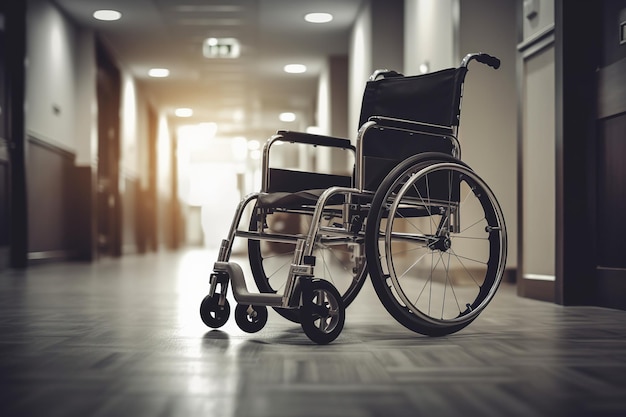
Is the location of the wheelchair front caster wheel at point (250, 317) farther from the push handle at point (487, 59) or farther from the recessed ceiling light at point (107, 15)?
the recessed ceiling light at point (107, 15)

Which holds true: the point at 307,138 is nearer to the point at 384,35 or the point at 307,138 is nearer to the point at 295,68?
the point at 384,35

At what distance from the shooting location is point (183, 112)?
1225 centimetres

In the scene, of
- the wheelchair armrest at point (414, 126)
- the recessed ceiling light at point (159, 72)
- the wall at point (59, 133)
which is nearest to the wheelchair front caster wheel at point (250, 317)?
the wheelchair armrest at point (414, 126)

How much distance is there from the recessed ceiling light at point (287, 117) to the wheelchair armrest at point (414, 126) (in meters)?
10.0

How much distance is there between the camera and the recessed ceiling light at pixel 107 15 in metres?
6.80

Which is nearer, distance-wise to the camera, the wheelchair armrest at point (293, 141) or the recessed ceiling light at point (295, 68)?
the wheelchair armrest at point (293, 141)

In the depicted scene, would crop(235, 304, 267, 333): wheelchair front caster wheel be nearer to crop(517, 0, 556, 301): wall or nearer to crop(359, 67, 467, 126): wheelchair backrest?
crop(359, 67, 467, 126): wheelchair backrest

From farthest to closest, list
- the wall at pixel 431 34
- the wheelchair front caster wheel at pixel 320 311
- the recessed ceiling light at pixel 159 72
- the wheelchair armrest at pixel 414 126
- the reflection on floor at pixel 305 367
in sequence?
the recessed ceiling light at pixel 159 72 < the wall at pixel 431 34 < the wheelchair armrest at pixel 414 126 < the wheelchair front caster wheel at pixel 320 311 < the reflection on floor at pixel 305 367

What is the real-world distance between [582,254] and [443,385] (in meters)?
1.71

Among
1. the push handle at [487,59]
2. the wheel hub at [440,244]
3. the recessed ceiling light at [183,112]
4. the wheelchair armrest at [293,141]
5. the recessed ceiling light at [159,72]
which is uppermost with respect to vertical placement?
Answer: the recessed ceiling light at [159,72]

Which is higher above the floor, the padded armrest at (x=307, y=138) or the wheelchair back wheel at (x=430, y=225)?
the padded armrest at (x=307, y=138)

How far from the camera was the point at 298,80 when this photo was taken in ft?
31.8

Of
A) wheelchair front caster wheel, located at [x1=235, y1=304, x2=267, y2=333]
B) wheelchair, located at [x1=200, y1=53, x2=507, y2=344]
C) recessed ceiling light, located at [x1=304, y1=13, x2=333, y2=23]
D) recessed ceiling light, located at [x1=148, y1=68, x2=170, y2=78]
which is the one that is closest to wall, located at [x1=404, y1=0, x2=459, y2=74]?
recessed ceiling light, located at [x1=304, y1=13, x2=333, y2=23]

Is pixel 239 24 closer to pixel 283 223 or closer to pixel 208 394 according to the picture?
pixel 283 223
